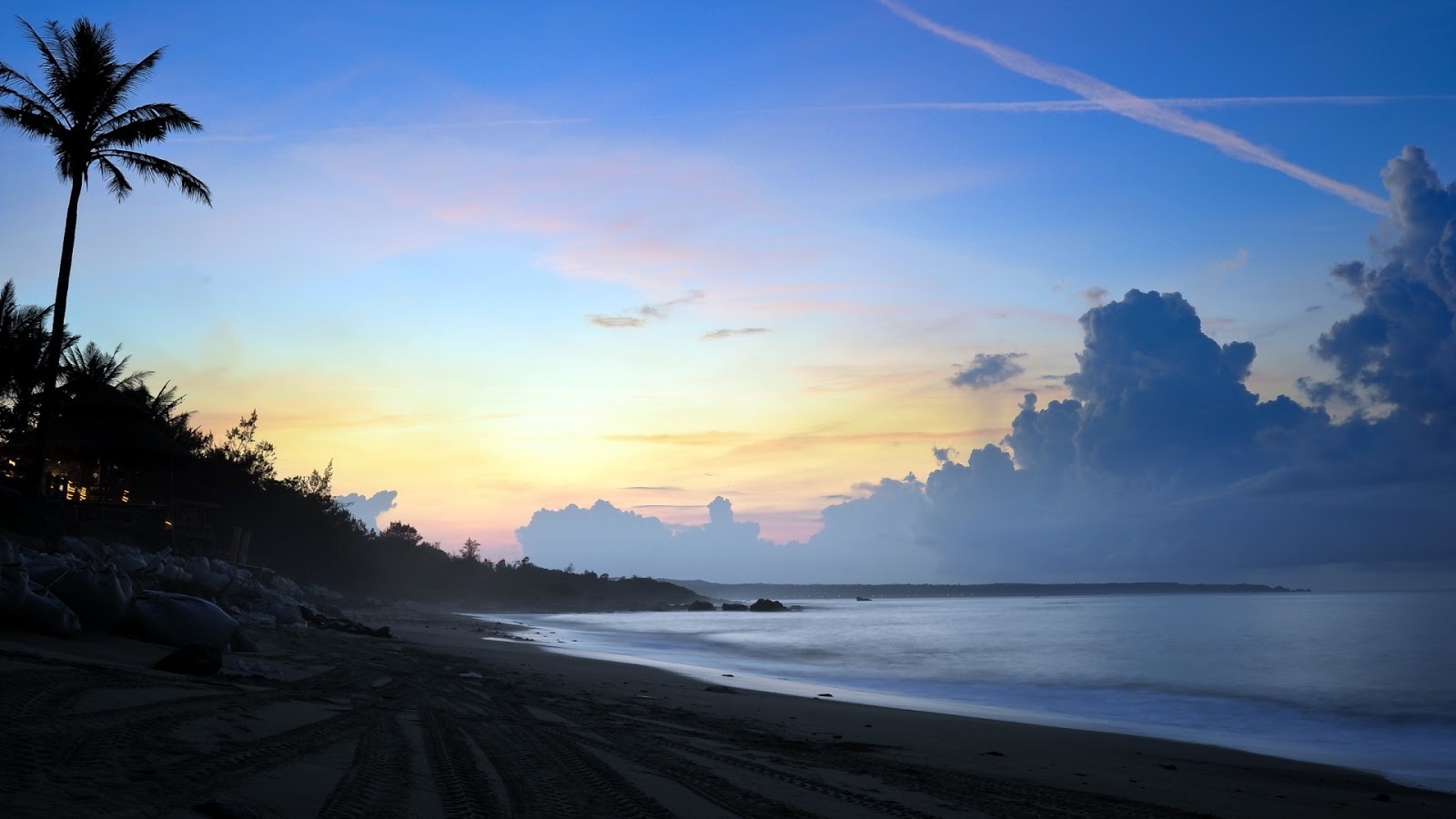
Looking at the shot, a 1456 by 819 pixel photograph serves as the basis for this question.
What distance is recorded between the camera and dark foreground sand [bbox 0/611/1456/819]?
4.80 metres

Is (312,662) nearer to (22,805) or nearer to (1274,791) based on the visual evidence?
(22,805)

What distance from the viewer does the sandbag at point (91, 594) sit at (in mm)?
10289

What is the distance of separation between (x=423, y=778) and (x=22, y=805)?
2.43m

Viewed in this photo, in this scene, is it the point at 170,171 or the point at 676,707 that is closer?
the point at 676,707

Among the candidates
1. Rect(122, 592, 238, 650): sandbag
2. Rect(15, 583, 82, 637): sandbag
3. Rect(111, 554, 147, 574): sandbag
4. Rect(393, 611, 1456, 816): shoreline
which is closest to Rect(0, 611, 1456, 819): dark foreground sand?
Rect(393, 611, 1456, 816): shoreline

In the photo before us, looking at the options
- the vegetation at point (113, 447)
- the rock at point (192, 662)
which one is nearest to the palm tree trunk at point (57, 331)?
the vegetation at point (113, 447)

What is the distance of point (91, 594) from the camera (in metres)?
10.4

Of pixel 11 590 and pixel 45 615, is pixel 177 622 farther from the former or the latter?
pixel 11 590

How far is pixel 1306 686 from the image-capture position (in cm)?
1991

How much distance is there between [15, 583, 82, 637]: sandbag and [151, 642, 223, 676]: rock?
5.19 feet

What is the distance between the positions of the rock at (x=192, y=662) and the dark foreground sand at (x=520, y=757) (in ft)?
0.93

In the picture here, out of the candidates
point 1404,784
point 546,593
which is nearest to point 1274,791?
point 1404,784

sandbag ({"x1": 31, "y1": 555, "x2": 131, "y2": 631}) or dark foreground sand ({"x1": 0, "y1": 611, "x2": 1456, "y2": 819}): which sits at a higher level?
sandbag ({"x1": 31, "y1": 555, "x2": 131, "y2": 631})

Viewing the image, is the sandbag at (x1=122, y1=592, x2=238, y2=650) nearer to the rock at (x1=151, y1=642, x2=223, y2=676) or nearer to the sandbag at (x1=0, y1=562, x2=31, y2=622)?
the sandbag at (x1=0, y1=562, x2=31, y2=622)
